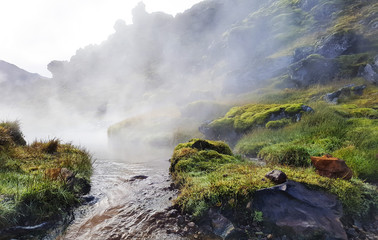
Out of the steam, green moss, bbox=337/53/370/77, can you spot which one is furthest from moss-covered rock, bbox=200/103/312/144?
green moss, bbox=337/53/370/77

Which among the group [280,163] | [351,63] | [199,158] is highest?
[351,63]

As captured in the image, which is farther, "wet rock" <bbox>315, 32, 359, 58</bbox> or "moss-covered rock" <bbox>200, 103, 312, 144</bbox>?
"wet rock" <bbox>315, 32, 359, 58</bbox>

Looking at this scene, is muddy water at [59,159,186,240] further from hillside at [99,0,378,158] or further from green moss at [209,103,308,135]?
hillside at [99,0,378,158]

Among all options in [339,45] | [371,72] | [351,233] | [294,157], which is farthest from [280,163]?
[339,45]

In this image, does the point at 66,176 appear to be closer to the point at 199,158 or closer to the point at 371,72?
the point at 199,158

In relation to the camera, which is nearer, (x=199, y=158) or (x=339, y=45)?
(x=199, y=158)

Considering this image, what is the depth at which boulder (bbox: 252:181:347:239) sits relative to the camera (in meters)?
4.60

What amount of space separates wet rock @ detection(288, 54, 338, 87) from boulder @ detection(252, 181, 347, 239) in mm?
34826

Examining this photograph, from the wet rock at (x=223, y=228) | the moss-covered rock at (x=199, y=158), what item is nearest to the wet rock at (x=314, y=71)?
the moss-covered rock at (x=199, y=158)

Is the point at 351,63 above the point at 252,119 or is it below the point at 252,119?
above

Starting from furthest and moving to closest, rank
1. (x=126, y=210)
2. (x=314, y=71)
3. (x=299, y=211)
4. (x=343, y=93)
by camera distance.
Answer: (x=314, y=71)
(x=343, y=93)
(x=126, y=210)
(x=299, y=211)

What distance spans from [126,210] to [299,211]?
5107 mm

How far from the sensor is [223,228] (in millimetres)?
5117

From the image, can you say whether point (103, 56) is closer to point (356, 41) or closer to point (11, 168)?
point (356, 41)
